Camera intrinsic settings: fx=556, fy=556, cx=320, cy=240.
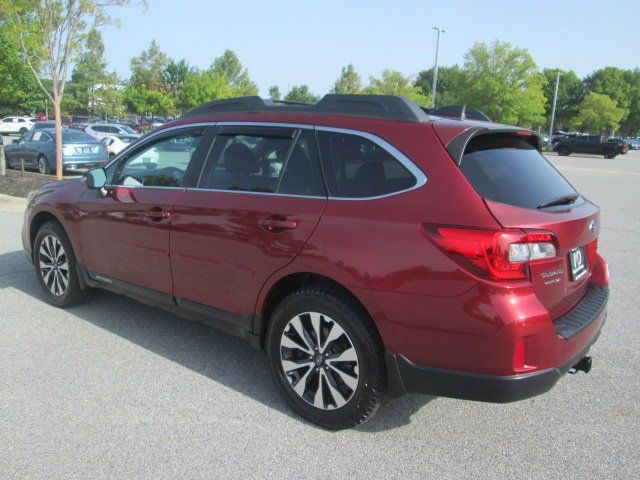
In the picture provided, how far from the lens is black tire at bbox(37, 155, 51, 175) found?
16906 mm

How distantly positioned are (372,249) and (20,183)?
45.3 feet

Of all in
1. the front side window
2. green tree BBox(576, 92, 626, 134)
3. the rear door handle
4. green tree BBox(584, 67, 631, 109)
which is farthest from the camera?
green tree BBox(584, 67, 631, 109)

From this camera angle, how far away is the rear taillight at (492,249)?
252 cm

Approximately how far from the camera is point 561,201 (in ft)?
10.1

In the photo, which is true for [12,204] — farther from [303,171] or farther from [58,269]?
[303,171]

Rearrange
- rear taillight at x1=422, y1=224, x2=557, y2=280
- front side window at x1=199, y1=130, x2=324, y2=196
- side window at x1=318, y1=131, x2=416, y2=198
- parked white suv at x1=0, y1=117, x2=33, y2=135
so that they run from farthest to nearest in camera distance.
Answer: parked white suv at x1=0, y1=117, x2=33, y2=135, front side window at x1=199, y1=130, x2=324, y2=196, side window at x1=318, y1=131, x2=416, y2=198, rear taillight at x1=422, y1=224, x2=557, y2=280

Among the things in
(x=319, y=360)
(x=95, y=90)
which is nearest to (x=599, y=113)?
(x=95, y=90)

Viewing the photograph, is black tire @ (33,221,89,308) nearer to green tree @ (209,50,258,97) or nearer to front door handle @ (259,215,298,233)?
front door handle @ (259,215,298,233)

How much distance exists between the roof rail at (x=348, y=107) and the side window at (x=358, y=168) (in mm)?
172

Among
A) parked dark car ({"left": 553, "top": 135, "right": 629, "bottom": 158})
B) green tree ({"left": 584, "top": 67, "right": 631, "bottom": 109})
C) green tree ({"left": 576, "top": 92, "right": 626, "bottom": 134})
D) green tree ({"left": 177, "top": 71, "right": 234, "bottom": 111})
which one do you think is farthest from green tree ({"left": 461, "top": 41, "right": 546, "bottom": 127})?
green tree ({"left": 584, "top": 67, "right": 631, "bottom": 109})

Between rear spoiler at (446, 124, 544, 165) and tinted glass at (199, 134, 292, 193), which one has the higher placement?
rear spoiler at (446, 124, 544, 165)

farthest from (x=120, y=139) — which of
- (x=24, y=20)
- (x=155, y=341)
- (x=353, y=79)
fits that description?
(x=353, y=79)

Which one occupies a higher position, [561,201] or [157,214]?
[561,201]

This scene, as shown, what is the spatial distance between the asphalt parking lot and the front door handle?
1.09m
